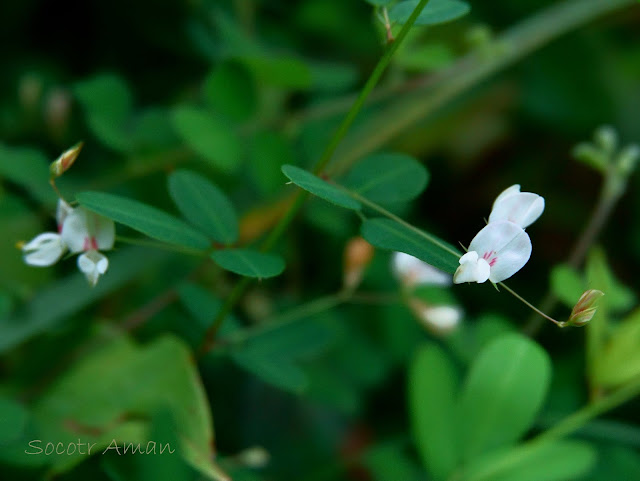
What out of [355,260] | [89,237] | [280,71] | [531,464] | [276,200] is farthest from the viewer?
[276,200]

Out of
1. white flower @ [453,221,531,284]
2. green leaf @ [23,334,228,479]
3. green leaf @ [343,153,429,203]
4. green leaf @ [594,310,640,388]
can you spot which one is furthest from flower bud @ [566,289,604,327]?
green leaf @ [23,334,228,479]

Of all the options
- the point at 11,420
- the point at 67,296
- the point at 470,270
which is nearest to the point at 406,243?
the point at 470,270

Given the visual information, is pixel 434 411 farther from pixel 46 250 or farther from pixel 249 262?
pixel 46 250

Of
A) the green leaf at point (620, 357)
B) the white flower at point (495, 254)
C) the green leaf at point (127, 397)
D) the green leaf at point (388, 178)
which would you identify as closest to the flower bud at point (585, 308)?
the white flower at point (495, 254)

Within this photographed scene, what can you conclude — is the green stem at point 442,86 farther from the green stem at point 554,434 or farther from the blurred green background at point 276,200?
the green stem at point 554,434

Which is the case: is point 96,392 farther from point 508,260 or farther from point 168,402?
point 508,260

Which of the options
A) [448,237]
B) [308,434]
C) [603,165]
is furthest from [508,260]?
[448,237]
